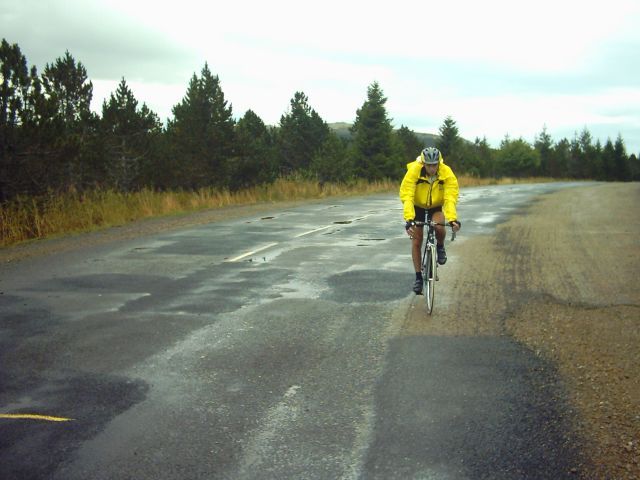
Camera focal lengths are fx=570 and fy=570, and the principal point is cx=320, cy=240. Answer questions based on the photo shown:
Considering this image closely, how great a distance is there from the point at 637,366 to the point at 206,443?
12.1ft

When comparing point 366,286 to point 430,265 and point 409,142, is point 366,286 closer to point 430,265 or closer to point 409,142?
point 430,265

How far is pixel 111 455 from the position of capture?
11.3 feet

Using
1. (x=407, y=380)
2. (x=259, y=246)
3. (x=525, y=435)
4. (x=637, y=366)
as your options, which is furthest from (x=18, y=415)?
(x=259, y=246)

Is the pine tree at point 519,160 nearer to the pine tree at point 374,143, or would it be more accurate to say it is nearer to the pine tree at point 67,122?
the pine tree at point 374,143

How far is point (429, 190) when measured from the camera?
284 inches

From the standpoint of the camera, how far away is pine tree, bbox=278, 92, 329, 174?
52688mm

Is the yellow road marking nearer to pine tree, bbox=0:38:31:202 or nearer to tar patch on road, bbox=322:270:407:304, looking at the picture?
tar patch on road, bbox=322:270:407:304

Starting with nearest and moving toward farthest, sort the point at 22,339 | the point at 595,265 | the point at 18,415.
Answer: the point at 18,415
the point at 22,339
the point at 595,265

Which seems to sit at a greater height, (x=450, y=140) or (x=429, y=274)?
(x=450, y=140)

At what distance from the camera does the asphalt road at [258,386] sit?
3.38 metres

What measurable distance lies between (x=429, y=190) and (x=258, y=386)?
3.72 m

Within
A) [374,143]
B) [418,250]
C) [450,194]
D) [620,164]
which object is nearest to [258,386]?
[418,250]

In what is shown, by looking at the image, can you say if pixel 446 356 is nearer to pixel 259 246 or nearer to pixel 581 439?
pixel 581 439

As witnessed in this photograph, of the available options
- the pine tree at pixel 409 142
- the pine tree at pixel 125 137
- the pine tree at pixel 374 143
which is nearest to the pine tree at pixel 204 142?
the pine tree at pixel 125 137
